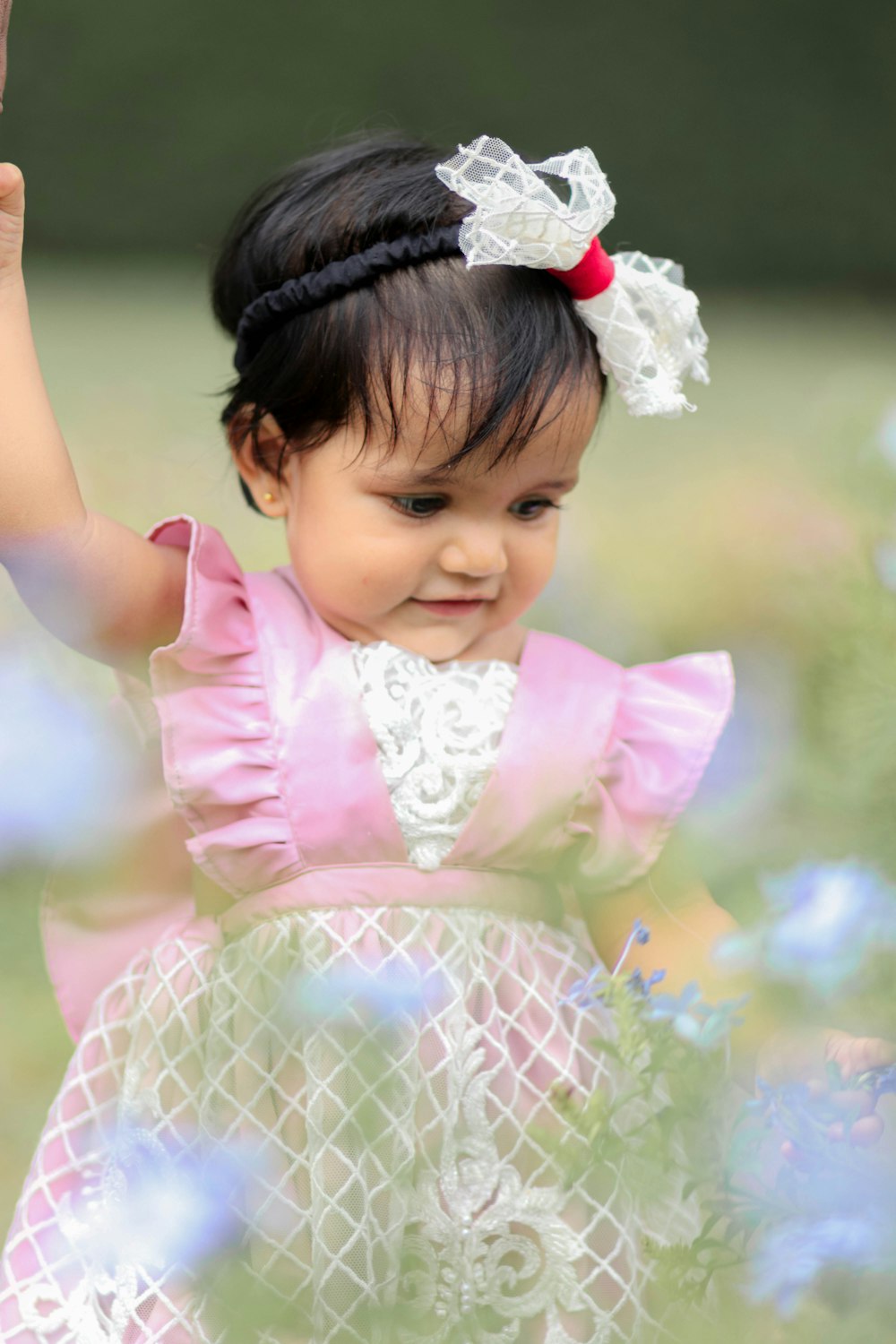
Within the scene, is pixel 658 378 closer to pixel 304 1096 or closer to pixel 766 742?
pixel 766 742

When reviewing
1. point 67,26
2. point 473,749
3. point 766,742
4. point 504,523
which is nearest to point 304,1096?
point 473,749

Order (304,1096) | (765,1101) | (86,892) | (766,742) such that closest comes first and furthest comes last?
(765,1101) → (304,1096) → (86,892) → (766,742)

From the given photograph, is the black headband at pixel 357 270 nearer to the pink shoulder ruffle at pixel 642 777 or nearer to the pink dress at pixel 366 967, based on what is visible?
the pink dress at pixel 366 967

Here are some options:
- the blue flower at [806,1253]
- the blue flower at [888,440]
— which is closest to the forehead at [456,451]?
the blue flower at [888,440]

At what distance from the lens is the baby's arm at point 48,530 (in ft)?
4.05

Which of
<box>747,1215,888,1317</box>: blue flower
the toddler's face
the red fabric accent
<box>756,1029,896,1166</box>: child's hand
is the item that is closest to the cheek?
the toddler's face

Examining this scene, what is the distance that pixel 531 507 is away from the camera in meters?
1.44

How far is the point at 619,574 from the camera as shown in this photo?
2.81 meters

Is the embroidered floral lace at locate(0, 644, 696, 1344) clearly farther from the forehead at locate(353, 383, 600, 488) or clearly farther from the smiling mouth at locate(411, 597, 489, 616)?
the forehead at locate(353, 383, 600, 488)

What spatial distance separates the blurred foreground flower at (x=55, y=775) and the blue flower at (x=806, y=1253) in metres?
0.67

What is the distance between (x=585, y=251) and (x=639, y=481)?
2.46 meters

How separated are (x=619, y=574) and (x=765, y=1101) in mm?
2006

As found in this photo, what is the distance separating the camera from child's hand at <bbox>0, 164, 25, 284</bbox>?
47.9 inches

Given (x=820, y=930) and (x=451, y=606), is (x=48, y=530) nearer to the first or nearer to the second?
(x=451, y=606)
